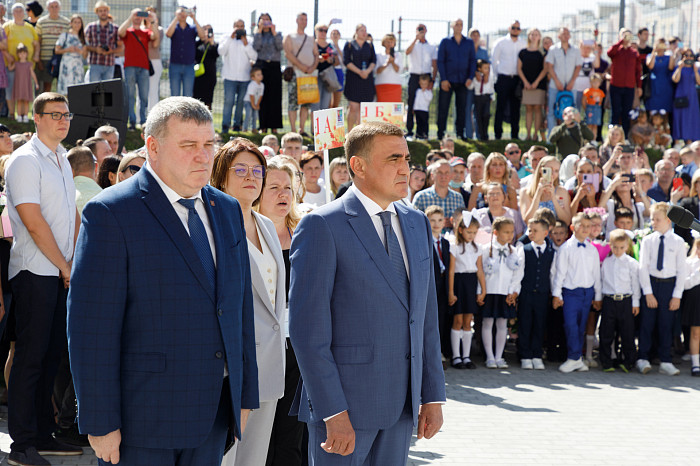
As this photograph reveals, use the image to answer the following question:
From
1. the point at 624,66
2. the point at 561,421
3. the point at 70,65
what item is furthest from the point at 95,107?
the point at 624,66

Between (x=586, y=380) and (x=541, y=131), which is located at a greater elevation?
(x=541, y=131)

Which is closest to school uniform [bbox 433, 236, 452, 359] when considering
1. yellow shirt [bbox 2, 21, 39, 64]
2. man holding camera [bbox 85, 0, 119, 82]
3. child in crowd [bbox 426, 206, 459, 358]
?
child in crowd [bbox 426, 206, 459, 358]

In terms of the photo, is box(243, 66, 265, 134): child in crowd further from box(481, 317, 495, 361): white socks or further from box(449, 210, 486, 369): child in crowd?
box(481, 317, 495, 361): white socks

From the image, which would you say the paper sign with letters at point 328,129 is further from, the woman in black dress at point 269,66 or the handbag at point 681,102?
the handbag at point 681,102

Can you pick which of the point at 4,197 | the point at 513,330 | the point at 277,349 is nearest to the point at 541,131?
the point at 513,330

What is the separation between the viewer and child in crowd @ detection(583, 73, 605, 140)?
17016mm

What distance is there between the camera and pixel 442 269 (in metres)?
9.66

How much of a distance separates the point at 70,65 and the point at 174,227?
40.7 ft

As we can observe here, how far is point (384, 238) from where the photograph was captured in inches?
143

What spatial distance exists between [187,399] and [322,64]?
13.3 metres

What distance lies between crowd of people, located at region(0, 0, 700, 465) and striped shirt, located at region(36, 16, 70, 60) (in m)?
6.70

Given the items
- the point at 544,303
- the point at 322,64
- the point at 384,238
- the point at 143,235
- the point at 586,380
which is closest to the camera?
the point at 143,235

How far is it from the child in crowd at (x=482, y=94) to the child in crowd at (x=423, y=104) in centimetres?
83

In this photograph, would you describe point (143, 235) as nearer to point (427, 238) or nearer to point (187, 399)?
point (187, 399)
